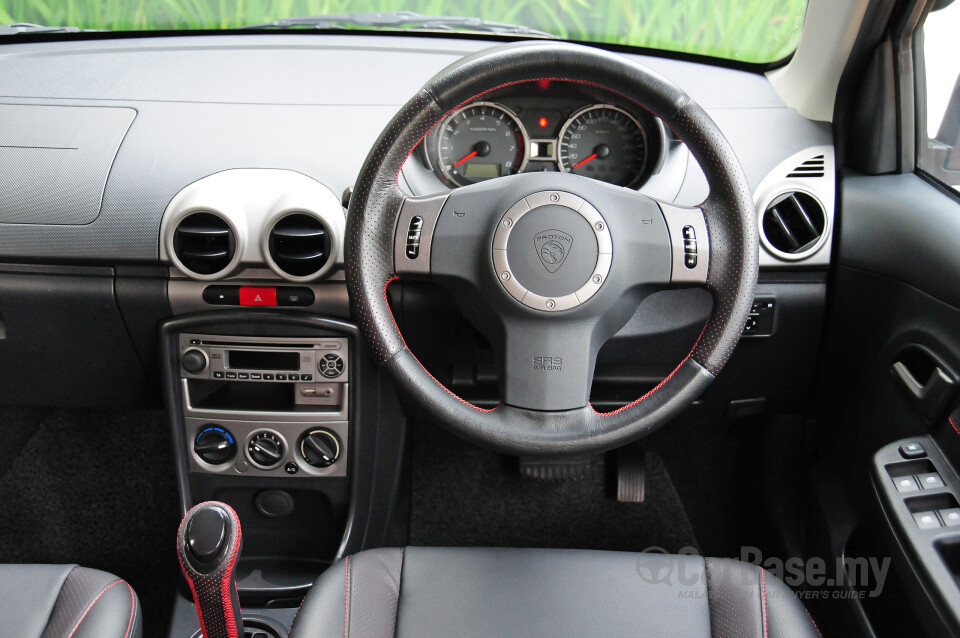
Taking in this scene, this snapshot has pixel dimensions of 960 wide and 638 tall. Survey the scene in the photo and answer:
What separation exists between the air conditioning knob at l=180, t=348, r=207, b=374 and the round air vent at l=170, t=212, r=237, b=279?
0.14 m

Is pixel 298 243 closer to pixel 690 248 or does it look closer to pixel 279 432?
pixel 279 432

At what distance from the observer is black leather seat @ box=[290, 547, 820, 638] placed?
3.30 ft

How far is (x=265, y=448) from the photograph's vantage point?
4.54ft

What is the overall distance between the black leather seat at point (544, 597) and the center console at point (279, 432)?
33 cm

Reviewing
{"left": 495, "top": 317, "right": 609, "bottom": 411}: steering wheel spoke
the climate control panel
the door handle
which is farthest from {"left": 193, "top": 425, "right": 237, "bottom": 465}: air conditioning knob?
the door handle

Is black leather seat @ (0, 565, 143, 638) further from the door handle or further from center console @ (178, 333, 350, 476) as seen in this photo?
the door handle

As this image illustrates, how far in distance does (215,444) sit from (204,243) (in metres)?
0.36

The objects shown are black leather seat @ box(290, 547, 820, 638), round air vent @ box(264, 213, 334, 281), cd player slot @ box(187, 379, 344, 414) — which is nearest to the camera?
black leather seat @ box(290, 547, 820, 638)

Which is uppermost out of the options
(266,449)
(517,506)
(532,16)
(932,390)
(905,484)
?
(532,16)

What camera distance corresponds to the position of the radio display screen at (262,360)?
1345 millimetres

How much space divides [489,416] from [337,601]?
0.32m

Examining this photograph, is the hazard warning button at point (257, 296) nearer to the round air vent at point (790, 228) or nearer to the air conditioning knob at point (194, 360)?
the air conditioning knob at point (194, 360)

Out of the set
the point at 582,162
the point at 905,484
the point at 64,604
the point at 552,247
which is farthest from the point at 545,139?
the point at 64,604

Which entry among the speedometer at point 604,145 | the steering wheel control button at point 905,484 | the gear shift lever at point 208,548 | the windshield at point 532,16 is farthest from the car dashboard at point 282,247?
the gear shift lever at point 208,548
